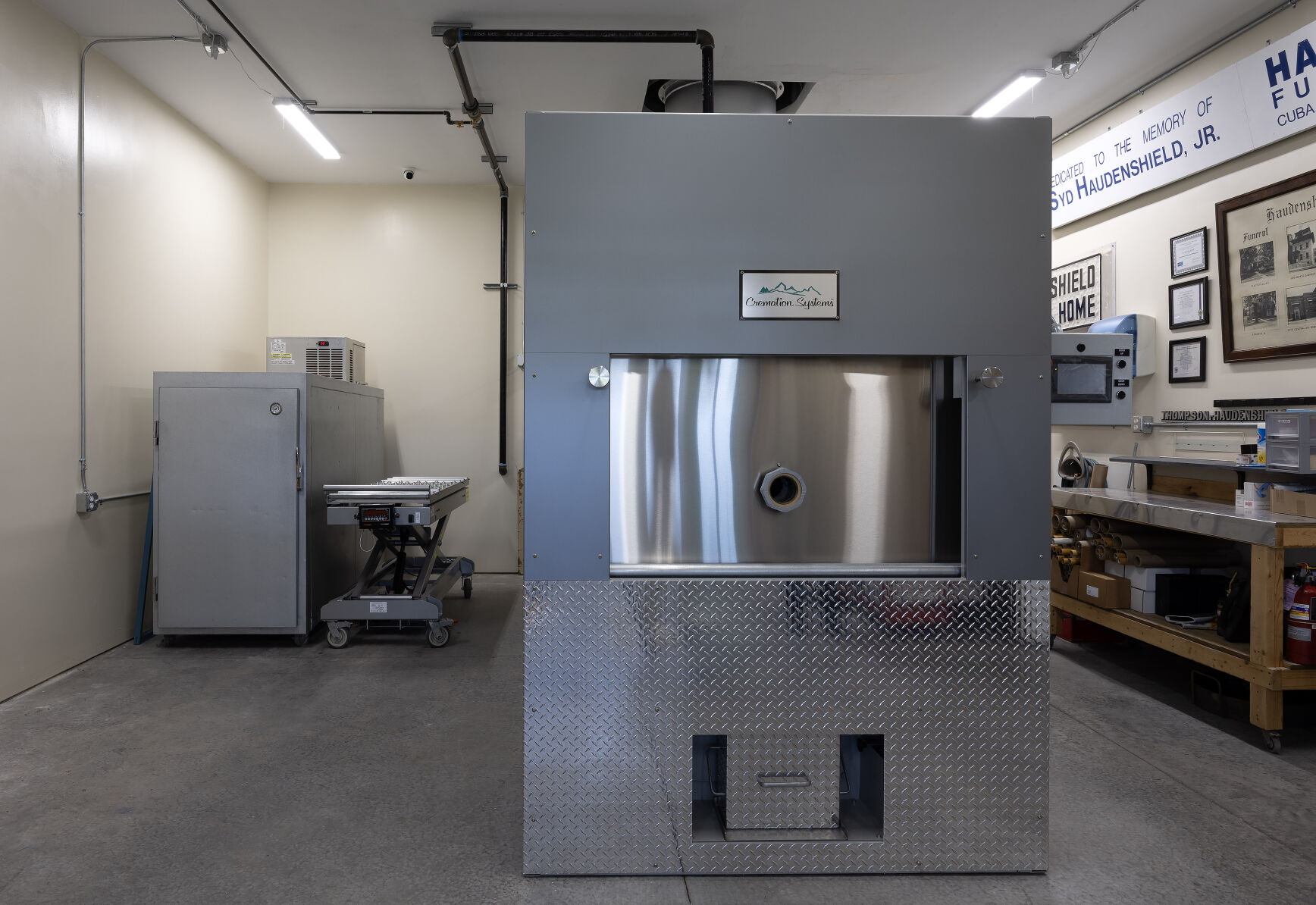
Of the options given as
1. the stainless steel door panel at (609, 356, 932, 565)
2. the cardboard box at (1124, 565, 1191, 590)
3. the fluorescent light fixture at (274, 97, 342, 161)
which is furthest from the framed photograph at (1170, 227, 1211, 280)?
the fluorescent light fixture at (274, 97, 342, 161)

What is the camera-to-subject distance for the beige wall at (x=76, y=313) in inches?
136

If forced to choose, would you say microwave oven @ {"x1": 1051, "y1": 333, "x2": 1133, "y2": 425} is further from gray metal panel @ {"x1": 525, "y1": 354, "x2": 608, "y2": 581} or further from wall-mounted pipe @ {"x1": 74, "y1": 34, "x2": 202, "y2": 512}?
wall-mounted pipe @ {"x1": 74, "y1": 34, "x2": 202, "y2": 512}

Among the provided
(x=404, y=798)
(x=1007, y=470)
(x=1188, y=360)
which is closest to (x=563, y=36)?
(x=1007, y=470)

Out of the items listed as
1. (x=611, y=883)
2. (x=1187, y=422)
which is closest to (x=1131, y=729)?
(x=1187, y=422)

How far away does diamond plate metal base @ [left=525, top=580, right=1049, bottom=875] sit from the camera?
1927mm

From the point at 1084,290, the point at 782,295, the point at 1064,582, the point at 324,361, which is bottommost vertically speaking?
the point at 1064,582

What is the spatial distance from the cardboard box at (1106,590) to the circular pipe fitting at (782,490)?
269cm

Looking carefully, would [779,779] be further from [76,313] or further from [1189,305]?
[76,313]

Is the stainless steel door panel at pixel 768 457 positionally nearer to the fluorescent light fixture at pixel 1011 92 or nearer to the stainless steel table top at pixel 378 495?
the stainless steel table top at pixel 378 495

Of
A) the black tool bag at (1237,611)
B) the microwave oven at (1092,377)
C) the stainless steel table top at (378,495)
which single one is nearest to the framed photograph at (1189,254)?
the black tool bag at (1237,611)

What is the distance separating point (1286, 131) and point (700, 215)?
11.9ft

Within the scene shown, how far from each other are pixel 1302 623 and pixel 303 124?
608 cm

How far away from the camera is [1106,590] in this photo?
3.76 metres

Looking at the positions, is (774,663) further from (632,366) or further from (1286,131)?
(1286,131)
